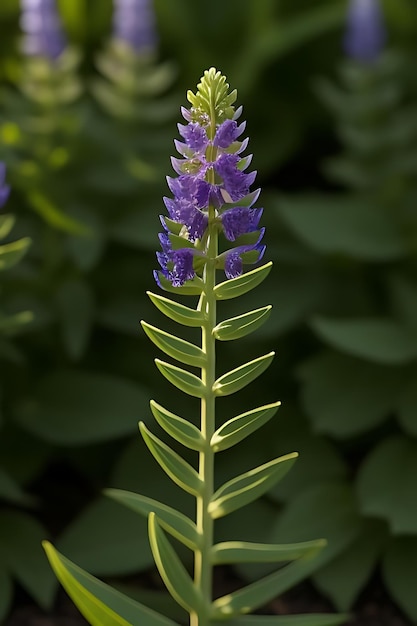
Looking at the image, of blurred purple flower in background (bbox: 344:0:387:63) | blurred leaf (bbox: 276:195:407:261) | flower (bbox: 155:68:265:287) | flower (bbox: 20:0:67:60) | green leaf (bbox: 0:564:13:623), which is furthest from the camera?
blurred purple flower in background (bbox: 344:0:387:63)

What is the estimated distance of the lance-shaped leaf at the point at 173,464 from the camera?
1.48 meters

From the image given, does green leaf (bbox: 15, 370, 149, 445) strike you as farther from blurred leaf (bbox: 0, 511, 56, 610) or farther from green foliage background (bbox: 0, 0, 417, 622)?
blurred leaf (bbox: 0, 511, 56, 610)

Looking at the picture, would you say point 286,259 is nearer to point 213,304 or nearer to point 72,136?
point 72,136

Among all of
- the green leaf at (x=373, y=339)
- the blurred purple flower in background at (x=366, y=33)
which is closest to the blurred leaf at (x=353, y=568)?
the green leaf at (x=373, y=339)

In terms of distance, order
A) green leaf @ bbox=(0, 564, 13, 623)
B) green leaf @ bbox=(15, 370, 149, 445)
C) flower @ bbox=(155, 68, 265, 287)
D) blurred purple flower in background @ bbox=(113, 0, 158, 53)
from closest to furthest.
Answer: flower @ bbox=(155, 68, 265, 287) → green leaf @ bbox=(0, 564, 13, 623) → green leaf @ bbox=(15, 370, 149, 445) → blurred purple flower in background @ bbox=(113, 0, 158, 53)

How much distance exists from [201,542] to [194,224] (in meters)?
0.53

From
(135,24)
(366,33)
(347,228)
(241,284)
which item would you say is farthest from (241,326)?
(366,33)

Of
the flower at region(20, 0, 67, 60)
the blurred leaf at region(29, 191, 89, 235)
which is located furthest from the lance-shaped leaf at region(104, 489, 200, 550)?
the flower at region(20, 0, 67, 60)

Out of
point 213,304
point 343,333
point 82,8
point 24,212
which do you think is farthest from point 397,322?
point 82,8

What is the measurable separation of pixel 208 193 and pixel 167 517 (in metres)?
0.51

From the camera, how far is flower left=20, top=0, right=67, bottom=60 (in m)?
2.98

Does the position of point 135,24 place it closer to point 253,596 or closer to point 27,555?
point 27,555

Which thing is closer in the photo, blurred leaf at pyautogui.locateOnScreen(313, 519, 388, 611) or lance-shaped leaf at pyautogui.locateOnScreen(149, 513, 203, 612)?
lance-shaped leaf at pyautogui.locateOnScreen(149, 513, 203, 612)

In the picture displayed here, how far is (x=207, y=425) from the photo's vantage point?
153 centimetres
